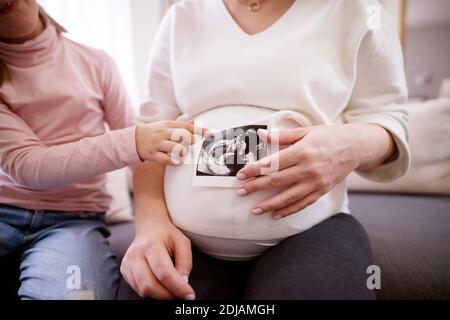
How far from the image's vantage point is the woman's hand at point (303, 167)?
1.65 ft

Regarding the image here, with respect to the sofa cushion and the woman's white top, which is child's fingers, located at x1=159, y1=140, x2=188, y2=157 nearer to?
the woman's white top

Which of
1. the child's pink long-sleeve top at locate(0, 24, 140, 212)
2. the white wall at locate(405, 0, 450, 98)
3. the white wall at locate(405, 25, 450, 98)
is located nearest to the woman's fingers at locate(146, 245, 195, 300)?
the child's pink long-sleeve top at locate(0, 24, 140, 212)

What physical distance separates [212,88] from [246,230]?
0.98ft

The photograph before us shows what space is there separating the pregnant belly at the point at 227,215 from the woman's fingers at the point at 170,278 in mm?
83

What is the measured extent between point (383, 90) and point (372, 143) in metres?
0.15

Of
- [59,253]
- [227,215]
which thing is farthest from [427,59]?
[59,253]

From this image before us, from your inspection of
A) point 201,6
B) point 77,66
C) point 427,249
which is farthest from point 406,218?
point 77,66

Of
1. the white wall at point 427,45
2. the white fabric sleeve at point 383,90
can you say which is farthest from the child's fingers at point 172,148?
the white wall at point 427,45

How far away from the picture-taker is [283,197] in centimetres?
50

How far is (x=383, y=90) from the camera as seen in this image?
0.65m

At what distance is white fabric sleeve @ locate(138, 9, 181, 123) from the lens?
0.72 meters

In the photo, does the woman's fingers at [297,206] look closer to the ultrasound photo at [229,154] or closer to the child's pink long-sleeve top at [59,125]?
the ultrasound photo at [229,154]

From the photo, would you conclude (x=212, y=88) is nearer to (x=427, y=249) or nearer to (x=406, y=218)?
(x=427, y=249)

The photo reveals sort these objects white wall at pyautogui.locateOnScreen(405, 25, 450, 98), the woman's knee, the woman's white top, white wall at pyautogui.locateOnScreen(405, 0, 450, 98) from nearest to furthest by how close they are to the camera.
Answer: the woman's knee → the woman's white top → white wall at pyautogui.locateOnScreen(405, 0, 450, 98) → white wall at pyautogui.locateOnScreen(405, 25, 450, 98)
